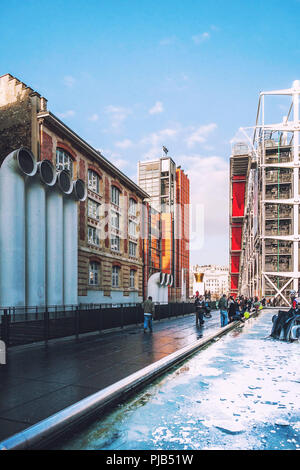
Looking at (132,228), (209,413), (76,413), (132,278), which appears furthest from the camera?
(132,228)

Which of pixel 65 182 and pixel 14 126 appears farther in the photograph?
pixel 14 126

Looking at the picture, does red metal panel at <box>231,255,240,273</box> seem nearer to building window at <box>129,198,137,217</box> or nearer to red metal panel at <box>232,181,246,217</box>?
red metal panel at <box>232,181,246,217</box>

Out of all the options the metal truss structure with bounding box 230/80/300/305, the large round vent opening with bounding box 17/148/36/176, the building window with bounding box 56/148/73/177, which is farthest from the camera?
the metal truss structure with bounding box 230/80/300/305

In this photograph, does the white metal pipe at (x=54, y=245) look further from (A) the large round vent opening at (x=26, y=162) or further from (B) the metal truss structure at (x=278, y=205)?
(B) the metal truss structure at (x=278, y=205)

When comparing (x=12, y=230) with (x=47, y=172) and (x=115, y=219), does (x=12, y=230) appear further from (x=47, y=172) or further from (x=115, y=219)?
(x=115, y=219)

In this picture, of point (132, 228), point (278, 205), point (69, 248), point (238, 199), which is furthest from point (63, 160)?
point (238, 199)

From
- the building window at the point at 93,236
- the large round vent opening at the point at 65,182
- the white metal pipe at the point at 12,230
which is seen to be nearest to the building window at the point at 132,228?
the building window at the point at 93,236

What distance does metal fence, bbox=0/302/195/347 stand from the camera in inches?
401

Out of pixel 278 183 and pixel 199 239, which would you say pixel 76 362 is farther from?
pixel 278 183

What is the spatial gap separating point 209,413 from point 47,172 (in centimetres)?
1447

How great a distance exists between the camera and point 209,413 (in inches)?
201

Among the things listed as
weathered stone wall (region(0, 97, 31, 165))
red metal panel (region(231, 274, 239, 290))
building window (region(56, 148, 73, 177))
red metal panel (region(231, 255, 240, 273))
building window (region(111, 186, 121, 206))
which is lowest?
red metal panel (region(231, 274, 239, 290))

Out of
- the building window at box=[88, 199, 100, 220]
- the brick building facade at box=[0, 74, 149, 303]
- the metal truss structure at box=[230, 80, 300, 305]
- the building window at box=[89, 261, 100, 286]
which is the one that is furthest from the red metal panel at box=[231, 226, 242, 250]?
the building window at box=[89, 261, 100, 286]

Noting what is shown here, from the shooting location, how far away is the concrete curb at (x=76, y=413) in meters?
3.76
